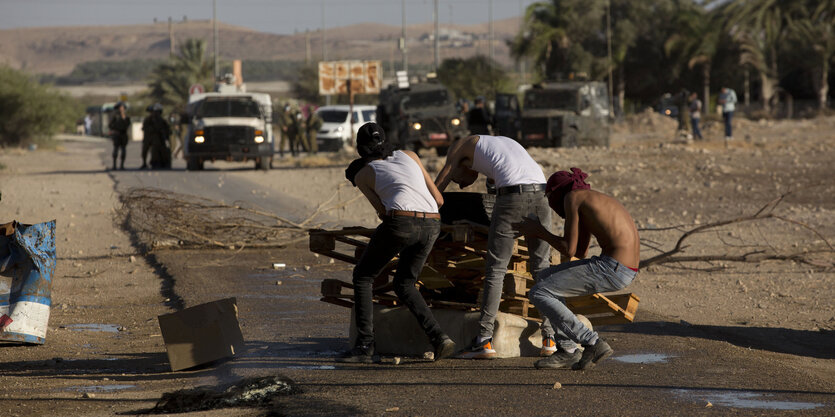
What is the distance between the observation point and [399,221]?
7418 mm

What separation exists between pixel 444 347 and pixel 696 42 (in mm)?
59908

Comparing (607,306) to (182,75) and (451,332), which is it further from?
(182,75)

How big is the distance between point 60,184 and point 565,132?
45.6 feet

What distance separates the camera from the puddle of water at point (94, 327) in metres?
9.91

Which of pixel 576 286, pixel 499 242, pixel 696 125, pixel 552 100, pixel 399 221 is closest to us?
pixel 576 286

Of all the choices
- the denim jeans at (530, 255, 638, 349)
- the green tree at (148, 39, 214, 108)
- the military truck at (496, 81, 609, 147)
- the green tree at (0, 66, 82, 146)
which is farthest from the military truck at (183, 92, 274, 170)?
the green tree at (148, 39, 214, 108)

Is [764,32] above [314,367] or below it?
above

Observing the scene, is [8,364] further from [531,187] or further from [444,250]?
[531,187]

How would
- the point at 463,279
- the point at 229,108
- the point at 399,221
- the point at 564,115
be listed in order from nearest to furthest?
the point at 399,221
the point at 463,279
the point at 229,108
the point at 564,115

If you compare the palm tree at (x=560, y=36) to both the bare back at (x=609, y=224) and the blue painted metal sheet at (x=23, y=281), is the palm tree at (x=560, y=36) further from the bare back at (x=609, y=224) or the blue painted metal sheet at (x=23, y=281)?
the bare back at (x=609, y=224)

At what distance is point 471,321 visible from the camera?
7.98 metres

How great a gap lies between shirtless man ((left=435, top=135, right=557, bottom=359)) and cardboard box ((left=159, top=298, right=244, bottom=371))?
1649 millimetres

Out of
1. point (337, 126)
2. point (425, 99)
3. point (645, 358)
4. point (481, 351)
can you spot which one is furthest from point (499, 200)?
point (337, 126)

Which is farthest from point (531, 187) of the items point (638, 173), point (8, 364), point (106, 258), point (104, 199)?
point (638, 173)
